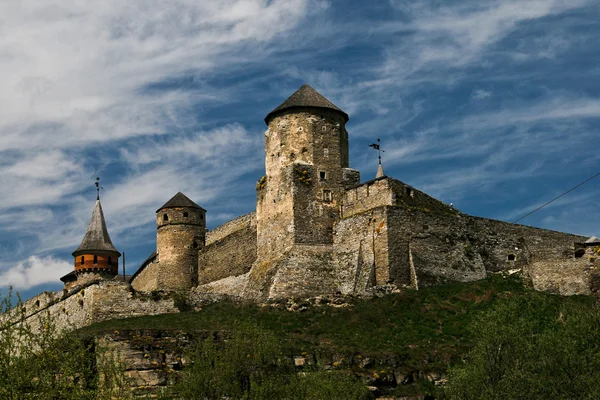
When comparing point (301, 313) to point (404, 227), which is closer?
point (301, 313)

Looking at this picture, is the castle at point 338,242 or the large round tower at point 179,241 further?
the large round tower at point 179,241

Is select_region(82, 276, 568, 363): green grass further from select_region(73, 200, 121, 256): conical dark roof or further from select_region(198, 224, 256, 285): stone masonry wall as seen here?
select_region(73, 200, 121, 256): conical dark roof

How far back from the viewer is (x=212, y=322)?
166ft

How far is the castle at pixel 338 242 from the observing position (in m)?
55.2

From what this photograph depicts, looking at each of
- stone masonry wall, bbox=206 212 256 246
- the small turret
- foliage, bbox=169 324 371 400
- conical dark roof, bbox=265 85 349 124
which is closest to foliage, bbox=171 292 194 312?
foliage, bbox=169 324 371 400

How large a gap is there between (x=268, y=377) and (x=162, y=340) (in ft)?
23.8

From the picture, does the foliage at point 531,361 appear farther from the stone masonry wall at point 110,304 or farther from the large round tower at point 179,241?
the large round tower at point 179,241

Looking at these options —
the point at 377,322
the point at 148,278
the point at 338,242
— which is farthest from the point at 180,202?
the point at 377,322

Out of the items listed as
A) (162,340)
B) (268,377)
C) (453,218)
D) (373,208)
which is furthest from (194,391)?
(453,218)

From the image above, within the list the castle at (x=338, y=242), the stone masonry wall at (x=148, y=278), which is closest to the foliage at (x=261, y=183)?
the castle at (x=338, y=242)

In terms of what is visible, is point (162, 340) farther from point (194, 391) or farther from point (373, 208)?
point (373, 208)

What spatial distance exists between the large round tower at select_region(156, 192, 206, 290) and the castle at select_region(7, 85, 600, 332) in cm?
480

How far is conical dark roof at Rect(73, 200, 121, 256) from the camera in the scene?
80.8 metres

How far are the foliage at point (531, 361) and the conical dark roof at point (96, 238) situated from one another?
1646 inches
